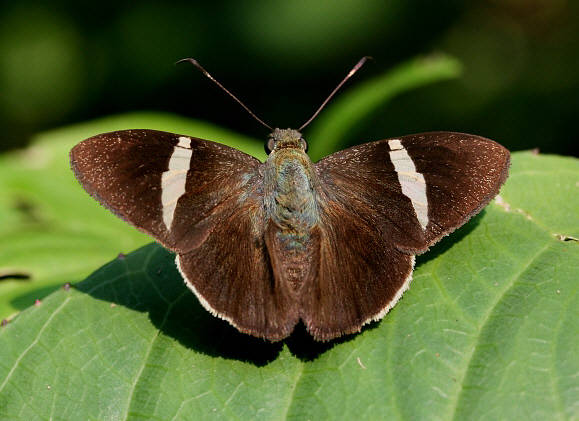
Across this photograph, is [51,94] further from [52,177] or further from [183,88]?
[52,177]

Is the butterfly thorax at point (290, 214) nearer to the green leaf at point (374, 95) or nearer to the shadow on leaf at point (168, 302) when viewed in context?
the shadow on leaf at point (168, 302)

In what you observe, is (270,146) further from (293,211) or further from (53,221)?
(53,221)

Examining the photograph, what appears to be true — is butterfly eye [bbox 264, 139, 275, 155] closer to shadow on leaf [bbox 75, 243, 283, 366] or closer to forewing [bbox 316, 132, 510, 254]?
forewing [bbox 316, 132, 510, 254]

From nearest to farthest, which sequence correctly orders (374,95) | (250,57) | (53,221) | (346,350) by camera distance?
(346,350) → (53,221) → (374,95) → (250,57)

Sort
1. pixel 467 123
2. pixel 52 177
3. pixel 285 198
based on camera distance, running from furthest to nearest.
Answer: pixel 467 123
pixel 52 177
pixel 285 198

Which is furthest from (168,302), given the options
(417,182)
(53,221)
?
(53,221)

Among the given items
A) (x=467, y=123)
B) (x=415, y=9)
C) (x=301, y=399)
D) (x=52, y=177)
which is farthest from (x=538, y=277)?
(x=415, y=9)
